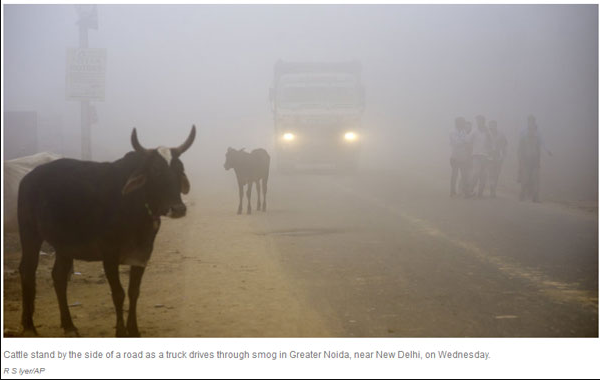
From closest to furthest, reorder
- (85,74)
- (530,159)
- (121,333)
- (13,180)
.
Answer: (121,333)
(13,180)
(85,74)
(530,159)

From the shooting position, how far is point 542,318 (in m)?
6.66

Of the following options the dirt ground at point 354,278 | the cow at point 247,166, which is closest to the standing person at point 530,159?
the dirt ground at point 354,278

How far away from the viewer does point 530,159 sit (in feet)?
58.3

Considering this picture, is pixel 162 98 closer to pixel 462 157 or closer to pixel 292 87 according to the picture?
pixel 292 87

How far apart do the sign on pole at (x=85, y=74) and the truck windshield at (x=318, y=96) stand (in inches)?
417

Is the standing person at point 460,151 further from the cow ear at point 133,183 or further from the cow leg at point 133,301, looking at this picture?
the cow ear at point 133,183

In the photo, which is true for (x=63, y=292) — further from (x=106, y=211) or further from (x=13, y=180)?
(x=13, y=180)

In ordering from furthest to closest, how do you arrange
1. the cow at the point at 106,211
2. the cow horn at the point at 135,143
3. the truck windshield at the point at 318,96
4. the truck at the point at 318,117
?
the truck windshield at the point at 318,96
the truck at the point at 318,117
the cow at the point at 106,211
the cow horn at the point at 135,143

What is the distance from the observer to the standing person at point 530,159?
58.0 feet

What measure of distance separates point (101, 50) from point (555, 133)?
97.8 ft

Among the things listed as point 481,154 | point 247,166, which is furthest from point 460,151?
point 247,166

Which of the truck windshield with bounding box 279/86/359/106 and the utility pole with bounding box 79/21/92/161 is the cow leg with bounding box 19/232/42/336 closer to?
the utility pole with bounding box 79/21/92/161

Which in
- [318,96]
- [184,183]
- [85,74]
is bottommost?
[184,183]

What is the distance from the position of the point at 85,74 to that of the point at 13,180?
6.24 metres
